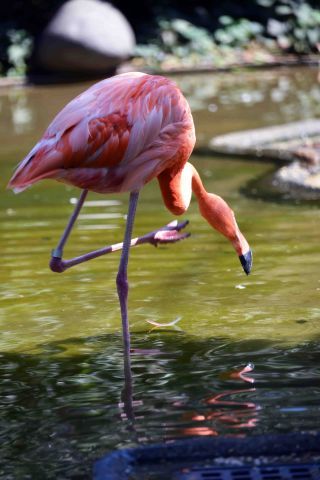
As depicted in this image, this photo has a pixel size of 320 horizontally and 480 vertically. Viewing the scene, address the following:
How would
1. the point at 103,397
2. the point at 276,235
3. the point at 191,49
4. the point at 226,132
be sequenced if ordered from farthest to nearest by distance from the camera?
the point at 191,49 < the point at 226,132 < the point at 276,235 < the point at 103,397

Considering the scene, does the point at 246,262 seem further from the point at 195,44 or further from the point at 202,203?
the point at 195,44

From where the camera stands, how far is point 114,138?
12.7ft

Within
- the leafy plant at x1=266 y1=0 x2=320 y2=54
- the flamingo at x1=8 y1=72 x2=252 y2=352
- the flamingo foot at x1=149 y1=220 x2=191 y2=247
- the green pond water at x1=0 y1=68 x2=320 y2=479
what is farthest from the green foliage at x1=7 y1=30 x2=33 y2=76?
the flamingo at x1=8 y1=72 x2=252 y2=352

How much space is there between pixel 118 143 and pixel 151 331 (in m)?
0.76

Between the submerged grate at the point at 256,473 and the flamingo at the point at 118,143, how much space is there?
1.05 meters

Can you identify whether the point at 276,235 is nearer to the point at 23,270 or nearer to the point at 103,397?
the point at 23,270

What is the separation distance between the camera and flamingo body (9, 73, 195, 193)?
3840mm

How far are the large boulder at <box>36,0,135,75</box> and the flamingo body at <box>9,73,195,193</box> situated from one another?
8.41 metres

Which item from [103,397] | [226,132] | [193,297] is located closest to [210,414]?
[103,397]

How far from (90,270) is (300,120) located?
4717 mm

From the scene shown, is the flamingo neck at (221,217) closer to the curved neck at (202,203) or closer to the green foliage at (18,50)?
the curved neck at (202,203)

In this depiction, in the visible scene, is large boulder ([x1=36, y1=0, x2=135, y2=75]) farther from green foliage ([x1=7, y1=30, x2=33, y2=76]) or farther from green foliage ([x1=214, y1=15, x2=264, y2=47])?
green foliage ([x1=214, y1=15, x2=264, y2=47])

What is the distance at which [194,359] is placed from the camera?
3.81m

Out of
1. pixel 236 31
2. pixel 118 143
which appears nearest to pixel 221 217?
pixel 118 143
